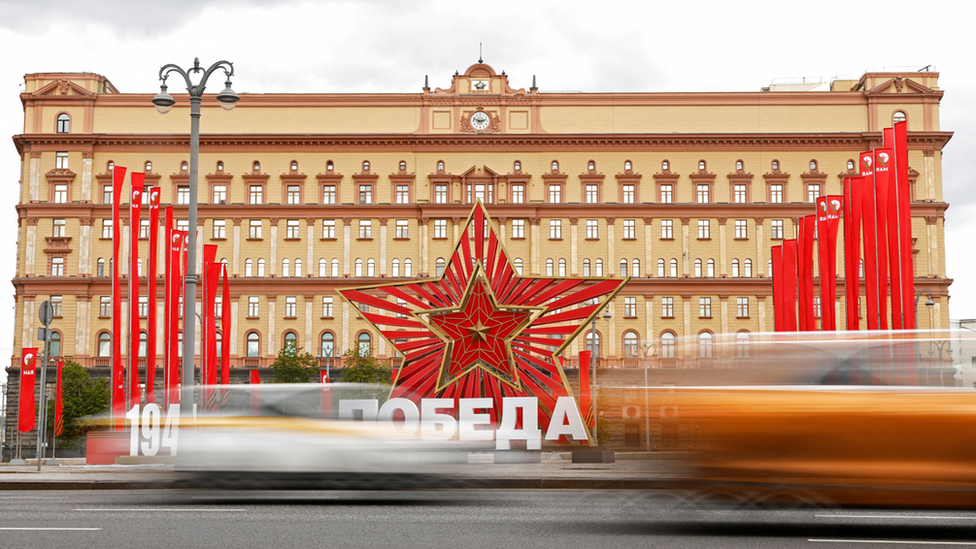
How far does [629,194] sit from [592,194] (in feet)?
8.65

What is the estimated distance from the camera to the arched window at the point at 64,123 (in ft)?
243

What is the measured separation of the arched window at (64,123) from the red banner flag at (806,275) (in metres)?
53.4

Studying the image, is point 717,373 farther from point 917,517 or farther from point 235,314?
point 235,314

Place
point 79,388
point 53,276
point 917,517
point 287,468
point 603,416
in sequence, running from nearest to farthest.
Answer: point 917,517, point 287,468, point 603,416, point 79,388, point 53,276

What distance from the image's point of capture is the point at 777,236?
74.7 meters

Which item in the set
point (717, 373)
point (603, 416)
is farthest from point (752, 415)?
point (603, 416)

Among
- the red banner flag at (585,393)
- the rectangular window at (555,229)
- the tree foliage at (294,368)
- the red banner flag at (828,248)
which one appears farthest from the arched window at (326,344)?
the red banner flag at (828,248)

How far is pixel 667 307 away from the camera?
73938 millimetres

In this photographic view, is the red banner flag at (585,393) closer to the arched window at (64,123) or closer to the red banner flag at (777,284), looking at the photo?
the red banner flag at (777,284)

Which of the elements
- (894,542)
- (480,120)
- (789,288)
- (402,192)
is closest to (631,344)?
(480,120)

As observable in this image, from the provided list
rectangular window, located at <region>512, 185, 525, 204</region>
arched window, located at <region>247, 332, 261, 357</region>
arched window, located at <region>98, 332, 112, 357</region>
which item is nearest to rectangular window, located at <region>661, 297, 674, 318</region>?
rectangular window, located at <region>512, 185, 525, 204</region>

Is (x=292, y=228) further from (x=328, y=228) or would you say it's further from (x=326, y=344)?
(x=326, y=344)

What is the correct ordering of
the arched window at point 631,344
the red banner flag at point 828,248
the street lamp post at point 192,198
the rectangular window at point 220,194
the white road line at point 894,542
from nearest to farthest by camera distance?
1. the white road line at point 894,542
2. the street lamp post at point 192,198
3. the red banner flag at point 828,248
4. the arched window at point 631,344
5. the rectangular window at point 220,194

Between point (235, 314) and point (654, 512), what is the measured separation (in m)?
65.4
